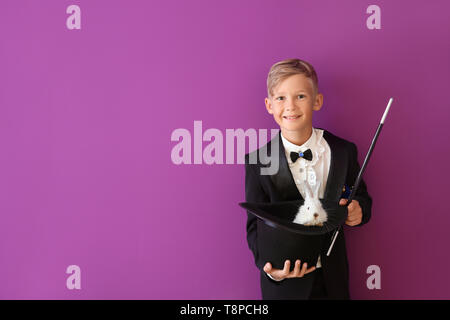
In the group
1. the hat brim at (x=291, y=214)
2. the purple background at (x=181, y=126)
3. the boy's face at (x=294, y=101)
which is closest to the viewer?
the hat brim at (x=291, y=214)

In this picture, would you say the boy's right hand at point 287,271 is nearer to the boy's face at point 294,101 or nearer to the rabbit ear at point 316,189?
the rabbit ear at point 316,189

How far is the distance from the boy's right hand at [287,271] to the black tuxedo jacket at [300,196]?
3 cm

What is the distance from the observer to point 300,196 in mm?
938

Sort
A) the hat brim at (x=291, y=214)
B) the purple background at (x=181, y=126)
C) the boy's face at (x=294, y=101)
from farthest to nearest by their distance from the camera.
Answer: the purple background at (x=181, y=126) < the boy's face at (x=294, y=101) < the hat brim at (x=291, y=214)

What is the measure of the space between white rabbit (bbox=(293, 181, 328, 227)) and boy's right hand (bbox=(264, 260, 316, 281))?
11cm

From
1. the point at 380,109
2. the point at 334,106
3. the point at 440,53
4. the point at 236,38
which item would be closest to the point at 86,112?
the point at 236,38

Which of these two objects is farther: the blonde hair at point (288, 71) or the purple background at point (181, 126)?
the purple background at point (181, 126)

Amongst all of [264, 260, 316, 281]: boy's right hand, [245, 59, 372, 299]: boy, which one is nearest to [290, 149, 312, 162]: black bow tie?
[245, 59, 372, 299]: boy

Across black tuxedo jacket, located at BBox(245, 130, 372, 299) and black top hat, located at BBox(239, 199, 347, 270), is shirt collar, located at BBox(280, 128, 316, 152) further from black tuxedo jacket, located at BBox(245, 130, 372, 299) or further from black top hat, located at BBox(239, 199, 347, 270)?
black top hat, located at BBox(239, 199, 347, 270)

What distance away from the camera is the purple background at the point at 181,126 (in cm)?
109

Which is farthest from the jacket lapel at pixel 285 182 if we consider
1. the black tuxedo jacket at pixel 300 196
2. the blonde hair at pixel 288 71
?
the blonde hair at pixel 288 71

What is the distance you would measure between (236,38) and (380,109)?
52 centimetres

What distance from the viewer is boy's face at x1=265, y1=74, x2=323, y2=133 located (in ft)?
3.05

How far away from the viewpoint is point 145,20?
3.63 feet
